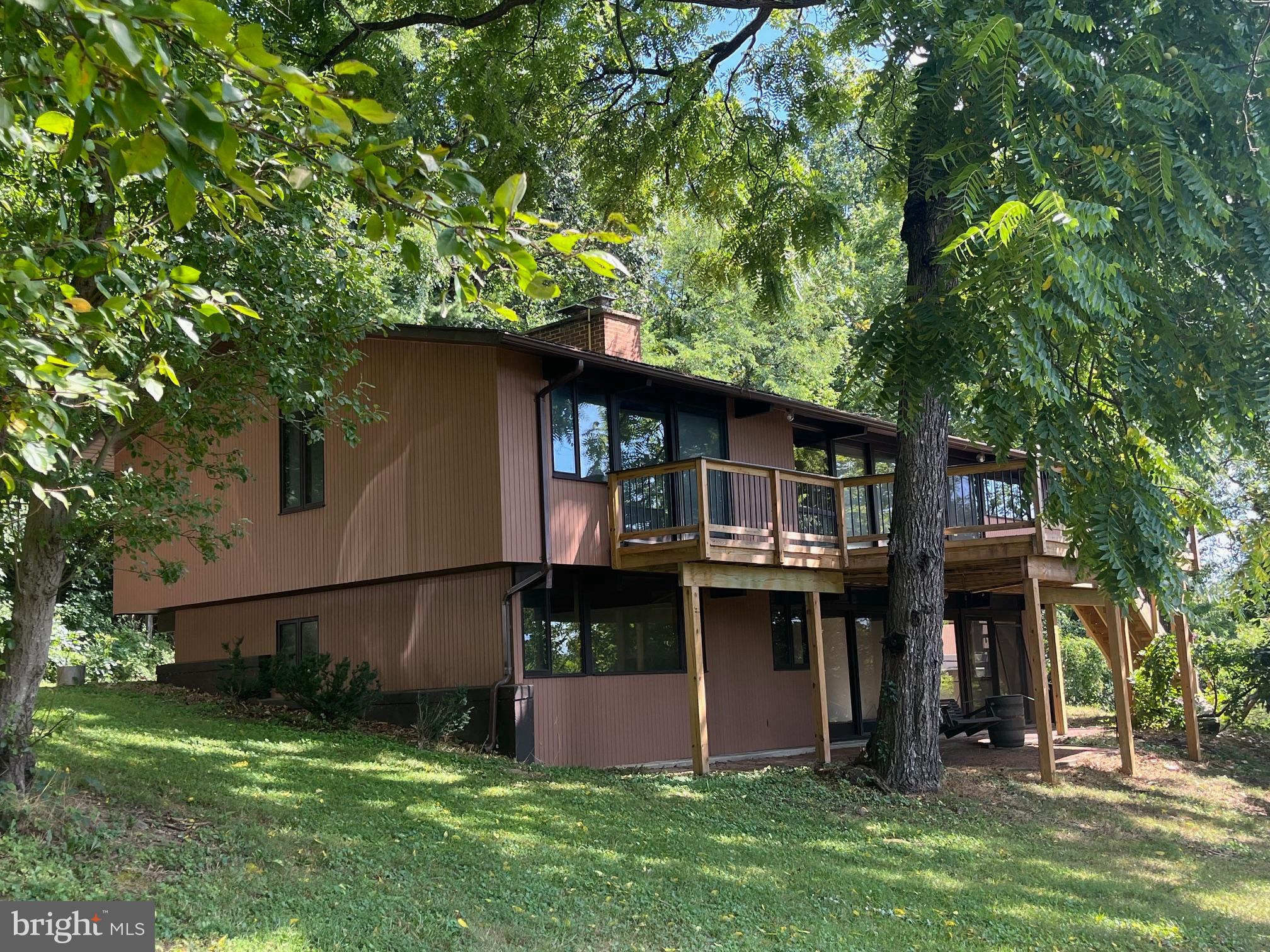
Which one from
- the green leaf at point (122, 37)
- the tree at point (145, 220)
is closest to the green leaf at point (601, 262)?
the tree at point (145, 220)

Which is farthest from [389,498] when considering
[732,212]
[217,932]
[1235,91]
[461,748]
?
[1235,91]

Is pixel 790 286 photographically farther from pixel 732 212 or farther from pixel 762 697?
pixel 762 697

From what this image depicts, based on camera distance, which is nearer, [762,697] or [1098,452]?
[1098,452]

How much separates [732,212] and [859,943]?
10.9 meters

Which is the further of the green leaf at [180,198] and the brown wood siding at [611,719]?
the brown wood siding at [611,719]

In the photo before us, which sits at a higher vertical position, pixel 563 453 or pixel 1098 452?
pixel 563 453

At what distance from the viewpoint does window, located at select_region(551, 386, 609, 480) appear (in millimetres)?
14641

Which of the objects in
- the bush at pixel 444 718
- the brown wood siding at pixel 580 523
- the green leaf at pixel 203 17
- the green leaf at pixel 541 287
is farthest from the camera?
the brown wood siding at pixel 580 523

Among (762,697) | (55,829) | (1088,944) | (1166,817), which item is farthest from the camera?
(762,697)

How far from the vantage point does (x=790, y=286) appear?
15391mm

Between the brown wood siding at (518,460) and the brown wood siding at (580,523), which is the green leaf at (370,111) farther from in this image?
the brown wood siding at (580,523)

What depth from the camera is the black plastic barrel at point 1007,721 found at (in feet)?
57.6

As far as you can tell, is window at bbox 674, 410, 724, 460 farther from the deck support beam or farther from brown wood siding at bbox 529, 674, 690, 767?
the deck support beam

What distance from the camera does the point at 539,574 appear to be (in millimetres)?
13867
